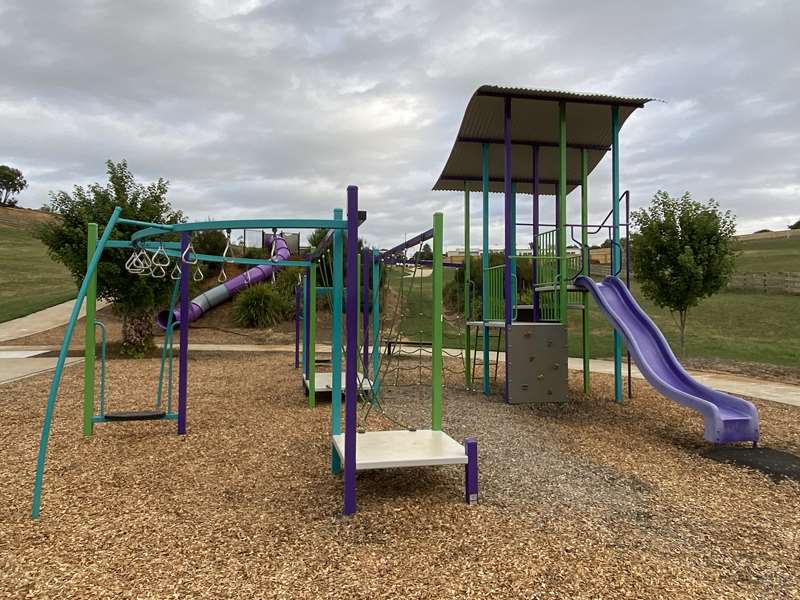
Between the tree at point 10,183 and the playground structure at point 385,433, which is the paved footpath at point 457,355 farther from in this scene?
the tree at point 10,183

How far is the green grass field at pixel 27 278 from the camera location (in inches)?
935

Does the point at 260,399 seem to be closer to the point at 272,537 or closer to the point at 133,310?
the point at 272,537

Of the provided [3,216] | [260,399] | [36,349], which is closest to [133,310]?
[36,349]

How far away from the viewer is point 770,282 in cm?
2742

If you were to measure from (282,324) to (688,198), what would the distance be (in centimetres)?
1334

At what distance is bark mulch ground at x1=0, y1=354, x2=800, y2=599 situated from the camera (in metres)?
3.03

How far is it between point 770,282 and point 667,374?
2531 cm

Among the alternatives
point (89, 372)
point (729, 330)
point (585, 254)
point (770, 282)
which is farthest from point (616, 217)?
point (770, 282)

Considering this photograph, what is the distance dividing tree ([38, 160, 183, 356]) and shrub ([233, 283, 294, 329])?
6167 mm

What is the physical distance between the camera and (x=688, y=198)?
36.0 feet

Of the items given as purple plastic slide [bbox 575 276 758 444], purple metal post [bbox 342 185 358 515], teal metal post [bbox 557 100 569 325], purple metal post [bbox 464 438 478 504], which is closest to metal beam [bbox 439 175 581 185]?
teal metal post [bbox 557 100 569 325]

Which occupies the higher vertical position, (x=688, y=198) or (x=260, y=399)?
(x=688, y=198)

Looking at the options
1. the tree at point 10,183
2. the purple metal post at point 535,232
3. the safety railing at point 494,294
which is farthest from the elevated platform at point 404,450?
the tree at point 10,183

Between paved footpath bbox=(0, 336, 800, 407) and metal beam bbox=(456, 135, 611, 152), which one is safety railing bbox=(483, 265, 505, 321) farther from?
metal beam bbox=(456, 135, 611, 152)
